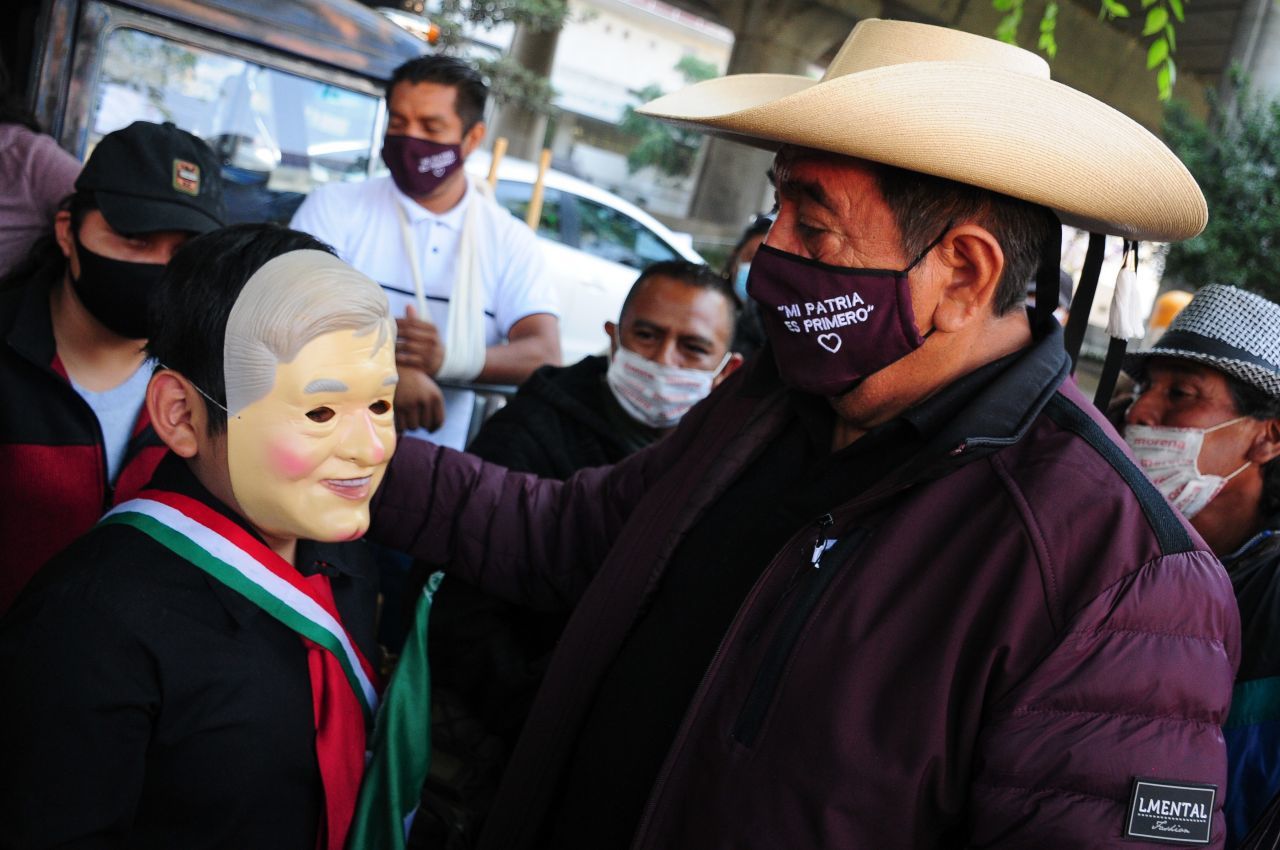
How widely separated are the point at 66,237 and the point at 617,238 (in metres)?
6.53

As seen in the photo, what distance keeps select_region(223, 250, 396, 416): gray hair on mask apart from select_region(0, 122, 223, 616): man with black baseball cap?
0.72 meters

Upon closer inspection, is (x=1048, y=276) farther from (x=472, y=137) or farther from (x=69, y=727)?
(x=472, y=137)

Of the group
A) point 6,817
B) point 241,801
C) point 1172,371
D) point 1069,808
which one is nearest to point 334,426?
point 241,801

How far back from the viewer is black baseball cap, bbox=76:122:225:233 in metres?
2.25

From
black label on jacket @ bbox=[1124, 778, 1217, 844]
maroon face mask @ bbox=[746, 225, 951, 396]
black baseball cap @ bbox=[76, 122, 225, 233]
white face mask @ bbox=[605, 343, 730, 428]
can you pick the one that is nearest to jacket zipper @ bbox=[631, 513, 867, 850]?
maroon face mask @ bbox=[746, 225, 951, 396]

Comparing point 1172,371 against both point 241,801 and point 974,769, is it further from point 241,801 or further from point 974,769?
point 241,801

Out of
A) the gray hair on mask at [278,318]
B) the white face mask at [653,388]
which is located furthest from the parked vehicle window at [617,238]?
the gray hair on mask at [278,318]

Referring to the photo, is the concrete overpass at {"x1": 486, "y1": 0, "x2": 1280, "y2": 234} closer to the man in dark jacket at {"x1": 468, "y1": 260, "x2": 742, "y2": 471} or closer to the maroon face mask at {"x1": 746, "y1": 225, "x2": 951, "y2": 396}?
the man in dark jacket at {"x1": 468, "y1": 260, "x2": 742, "y2": 471}

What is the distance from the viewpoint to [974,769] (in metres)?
1.36

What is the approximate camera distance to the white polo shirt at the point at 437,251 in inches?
135

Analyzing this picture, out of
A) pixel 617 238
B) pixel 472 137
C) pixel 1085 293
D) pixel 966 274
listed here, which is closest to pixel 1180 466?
pixel 1085 293

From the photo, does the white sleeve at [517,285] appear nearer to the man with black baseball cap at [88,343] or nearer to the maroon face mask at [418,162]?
the maroon face mask at [418,162]

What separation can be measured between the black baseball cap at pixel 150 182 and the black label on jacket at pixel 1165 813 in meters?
2.15

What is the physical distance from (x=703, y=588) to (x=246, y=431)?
82 centimetres
